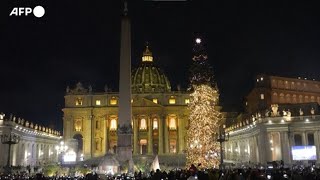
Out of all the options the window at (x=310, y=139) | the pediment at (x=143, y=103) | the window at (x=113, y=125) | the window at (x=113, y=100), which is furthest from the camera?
the window at (x=113, y=100)

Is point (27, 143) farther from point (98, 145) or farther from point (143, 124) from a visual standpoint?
point (143, 124)

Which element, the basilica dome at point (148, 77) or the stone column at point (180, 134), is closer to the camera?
the stone column at point (180, 134)

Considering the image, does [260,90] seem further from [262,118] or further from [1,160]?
[1,160]

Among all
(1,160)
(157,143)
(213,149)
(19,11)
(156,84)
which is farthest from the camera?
(156,84)

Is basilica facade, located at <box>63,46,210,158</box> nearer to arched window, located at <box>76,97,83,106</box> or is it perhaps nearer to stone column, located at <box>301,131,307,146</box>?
arched window, located at <box>76,97,83,106</box>

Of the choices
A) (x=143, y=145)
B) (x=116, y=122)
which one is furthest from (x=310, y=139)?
(x=116, y=122)

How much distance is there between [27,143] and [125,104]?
4207 cm

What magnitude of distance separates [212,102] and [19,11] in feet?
94.5

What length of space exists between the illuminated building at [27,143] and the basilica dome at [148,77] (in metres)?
29.6

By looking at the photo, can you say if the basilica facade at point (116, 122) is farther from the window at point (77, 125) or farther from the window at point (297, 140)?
the window at point (297, 140)

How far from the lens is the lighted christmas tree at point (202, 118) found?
4375 cm

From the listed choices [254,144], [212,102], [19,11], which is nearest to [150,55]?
[254,144]

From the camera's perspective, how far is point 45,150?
98375 millimetres

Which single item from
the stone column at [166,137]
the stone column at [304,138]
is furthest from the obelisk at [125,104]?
the stone column at [166,137]
